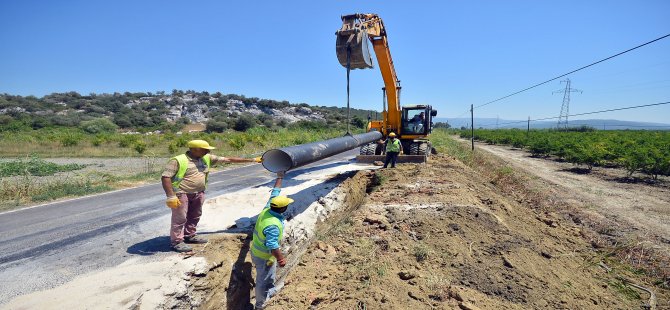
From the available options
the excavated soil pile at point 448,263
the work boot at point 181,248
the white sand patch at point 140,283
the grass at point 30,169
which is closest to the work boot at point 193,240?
the work boot at point 181,248

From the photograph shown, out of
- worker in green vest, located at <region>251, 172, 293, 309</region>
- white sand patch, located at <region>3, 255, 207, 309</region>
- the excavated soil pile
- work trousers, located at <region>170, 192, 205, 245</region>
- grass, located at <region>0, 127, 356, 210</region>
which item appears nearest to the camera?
white sand patch, located at <region>3, 255, 207, 309</region>

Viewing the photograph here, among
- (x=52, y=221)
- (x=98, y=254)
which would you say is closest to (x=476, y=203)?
(x=98, y=254)

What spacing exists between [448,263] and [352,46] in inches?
248

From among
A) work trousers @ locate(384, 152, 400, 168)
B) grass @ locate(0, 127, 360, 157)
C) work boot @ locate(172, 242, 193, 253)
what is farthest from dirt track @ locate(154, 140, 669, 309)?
grass @ locate(0, 127, 360, 157)

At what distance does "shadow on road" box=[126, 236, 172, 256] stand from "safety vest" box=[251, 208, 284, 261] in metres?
1.46

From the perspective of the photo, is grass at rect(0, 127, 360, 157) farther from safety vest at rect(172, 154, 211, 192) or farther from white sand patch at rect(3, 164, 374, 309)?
safety vest at rect(172, 154, 211, 192)

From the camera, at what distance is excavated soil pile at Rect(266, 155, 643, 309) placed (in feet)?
13.4

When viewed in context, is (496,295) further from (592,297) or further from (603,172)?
(603,172)

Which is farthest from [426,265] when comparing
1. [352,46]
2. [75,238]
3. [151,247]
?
[352,46]

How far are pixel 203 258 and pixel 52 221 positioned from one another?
4.36 meters

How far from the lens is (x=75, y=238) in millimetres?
5719

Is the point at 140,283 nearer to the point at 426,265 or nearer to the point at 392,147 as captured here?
the point at 426,265

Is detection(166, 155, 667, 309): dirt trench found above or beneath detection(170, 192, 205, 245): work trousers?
beneath

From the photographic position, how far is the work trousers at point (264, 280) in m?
4.47
